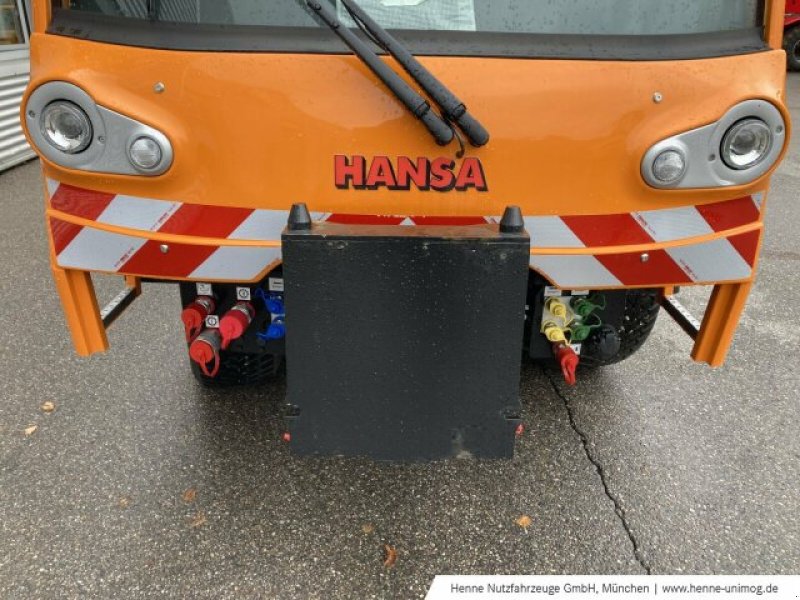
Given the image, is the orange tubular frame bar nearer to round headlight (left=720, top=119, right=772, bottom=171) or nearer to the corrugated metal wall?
round headlight (left=720, top=119, right=772, bottom=171)

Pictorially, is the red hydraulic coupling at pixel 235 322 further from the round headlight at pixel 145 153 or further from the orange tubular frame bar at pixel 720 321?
the orange tubular frame bar at pixel 720 321

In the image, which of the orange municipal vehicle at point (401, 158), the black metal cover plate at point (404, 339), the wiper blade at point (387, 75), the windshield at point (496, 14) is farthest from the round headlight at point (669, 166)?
the wiper blade at point (387, 75)

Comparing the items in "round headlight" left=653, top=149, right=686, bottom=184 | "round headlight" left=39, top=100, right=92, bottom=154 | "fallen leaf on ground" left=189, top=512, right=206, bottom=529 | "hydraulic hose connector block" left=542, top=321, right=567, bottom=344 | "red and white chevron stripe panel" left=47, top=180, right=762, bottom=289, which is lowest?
"fallen leaf on ground" left=189, top=512, right=206, bottom=529

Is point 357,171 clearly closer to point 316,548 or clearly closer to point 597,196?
point 597,196

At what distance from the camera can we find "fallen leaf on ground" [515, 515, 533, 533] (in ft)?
8.02

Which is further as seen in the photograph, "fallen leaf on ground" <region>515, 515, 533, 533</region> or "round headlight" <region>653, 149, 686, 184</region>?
"fallen leaf on ground" <region>515, 515, 533, 533</region>

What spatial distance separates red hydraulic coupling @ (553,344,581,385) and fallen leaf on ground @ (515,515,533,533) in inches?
23.2

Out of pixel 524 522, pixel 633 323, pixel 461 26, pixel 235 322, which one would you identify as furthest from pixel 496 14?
pixel 524 522

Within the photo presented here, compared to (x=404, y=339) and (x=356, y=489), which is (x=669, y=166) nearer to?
(x=404, y=339)

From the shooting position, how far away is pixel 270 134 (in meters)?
1.88

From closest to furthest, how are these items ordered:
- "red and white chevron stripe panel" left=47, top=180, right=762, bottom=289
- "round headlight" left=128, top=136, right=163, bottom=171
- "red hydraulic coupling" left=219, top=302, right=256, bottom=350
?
"round headlight" left=128, top=136, right=163, bottom=171
"red and white chevron stripe panel" left=47, top=180, right=762, bottom=289
"red hydraulic coupling" left=219, top=302, right=256, bottom=350

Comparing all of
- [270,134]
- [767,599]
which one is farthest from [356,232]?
[767,599]

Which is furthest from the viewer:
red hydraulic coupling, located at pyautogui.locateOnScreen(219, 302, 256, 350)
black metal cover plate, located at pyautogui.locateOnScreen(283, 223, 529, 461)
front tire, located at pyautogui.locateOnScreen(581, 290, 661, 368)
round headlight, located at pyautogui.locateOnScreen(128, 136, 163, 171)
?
front tire, located at pyautogui.locateOnScreen(581, 290, 661, 368)

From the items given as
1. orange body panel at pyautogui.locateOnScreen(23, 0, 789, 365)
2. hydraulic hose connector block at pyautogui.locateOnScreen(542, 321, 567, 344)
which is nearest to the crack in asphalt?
hydraulic hose connector block at pyautogui.locateOnScreen(542, 321, 567, 344)
